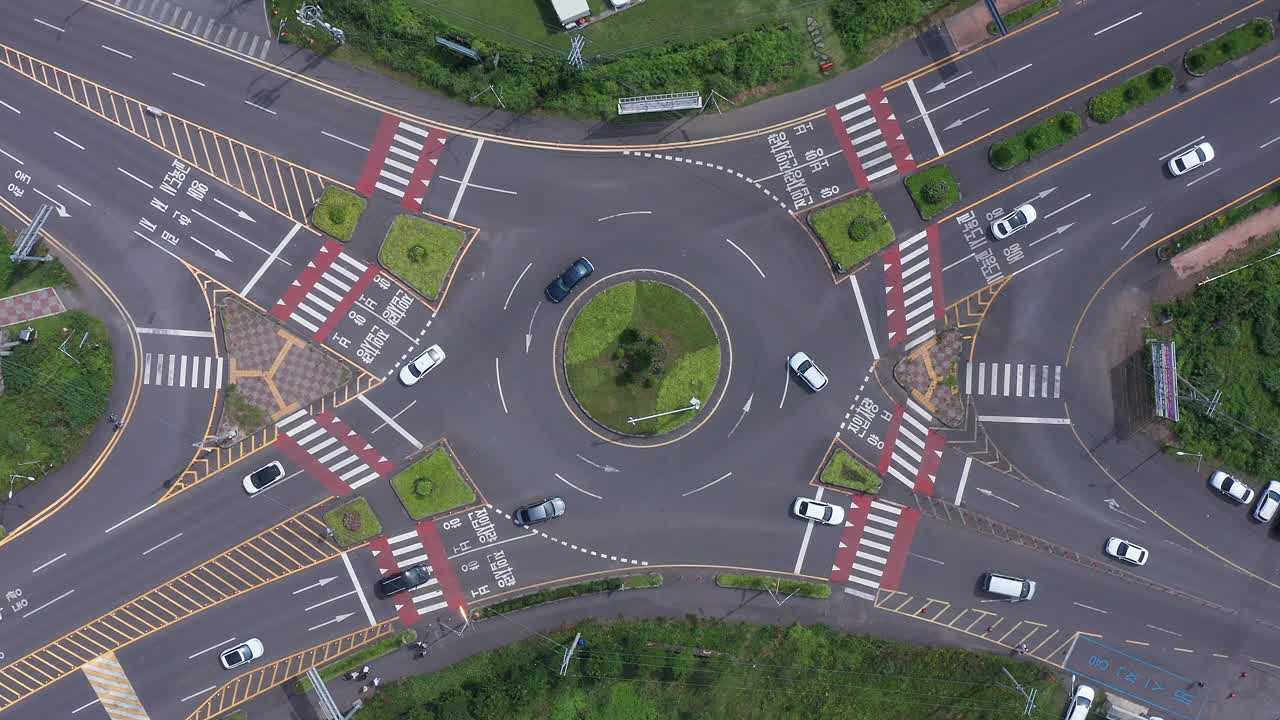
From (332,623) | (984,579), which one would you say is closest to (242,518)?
(332,623)

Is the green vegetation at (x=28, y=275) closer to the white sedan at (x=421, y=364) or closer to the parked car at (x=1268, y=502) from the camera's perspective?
the white sedan at (x=421, y=364)

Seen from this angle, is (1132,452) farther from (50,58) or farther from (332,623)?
(50,58)

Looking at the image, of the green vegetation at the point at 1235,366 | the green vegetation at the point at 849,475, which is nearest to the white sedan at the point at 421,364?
the green vegetation at the point at 849,475

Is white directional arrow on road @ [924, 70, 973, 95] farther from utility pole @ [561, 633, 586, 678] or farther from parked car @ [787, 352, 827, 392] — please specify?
utility pole @ [561, 633, 586, 678]

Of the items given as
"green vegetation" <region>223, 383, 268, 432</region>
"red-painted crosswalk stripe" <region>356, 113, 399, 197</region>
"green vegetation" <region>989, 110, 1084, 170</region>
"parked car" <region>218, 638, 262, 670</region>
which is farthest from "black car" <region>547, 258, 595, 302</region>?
"parked car" <region>218, 638, 262, 670</region>

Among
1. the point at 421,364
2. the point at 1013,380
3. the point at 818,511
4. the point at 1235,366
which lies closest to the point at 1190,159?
the point at 1235,366

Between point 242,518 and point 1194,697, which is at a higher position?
point 242,518

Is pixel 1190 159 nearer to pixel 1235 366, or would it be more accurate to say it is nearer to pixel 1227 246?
pixel 1227 246
